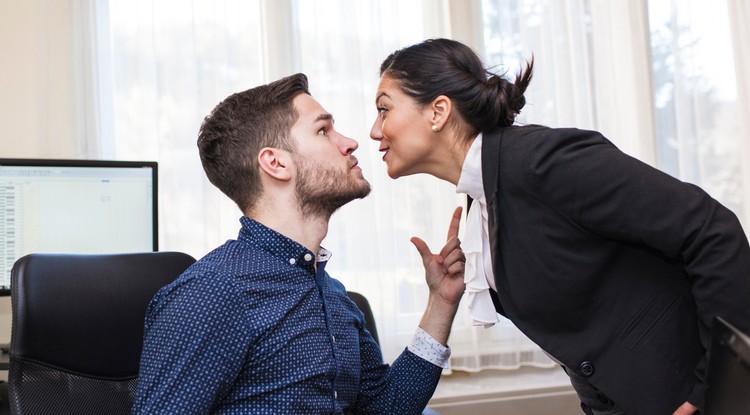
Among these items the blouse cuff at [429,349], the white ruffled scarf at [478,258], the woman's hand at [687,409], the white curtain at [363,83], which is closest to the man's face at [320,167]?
the white ruffled scarf at [478,258]

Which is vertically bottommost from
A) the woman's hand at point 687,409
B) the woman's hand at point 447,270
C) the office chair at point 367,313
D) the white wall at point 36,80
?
the woman's hand at point 687,409

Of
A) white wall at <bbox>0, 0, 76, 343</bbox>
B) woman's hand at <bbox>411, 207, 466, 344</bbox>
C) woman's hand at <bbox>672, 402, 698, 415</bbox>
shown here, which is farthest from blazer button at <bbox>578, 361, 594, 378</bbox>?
white wall at <bbox>0, 0, 76, 343</bbox>

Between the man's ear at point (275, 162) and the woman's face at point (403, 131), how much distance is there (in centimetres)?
22

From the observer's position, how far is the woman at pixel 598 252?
1183 mm

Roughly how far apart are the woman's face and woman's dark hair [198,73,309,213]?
0.19m

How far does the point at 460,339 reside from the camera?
276 centimetres

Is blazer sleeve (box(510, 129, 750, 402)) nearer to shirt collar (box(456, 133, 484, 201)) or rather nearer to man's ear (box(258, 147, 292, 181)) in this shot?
shirt collar (box(456, 133, 484, 201))

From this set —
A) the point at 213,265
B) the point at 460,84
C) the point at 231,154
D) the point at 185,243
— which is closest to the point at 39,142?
the point at 185,243

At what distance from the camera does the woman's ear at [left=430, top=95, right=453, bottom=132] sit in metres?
1.44

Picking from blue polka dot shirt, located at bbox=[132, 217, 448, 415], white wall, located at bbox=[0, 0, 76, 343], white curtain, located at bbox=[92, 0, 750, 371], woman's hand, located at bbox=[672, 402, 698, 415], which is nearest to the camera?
blue polka dot shirt, located at bbox=[132, 217, 448, 415]

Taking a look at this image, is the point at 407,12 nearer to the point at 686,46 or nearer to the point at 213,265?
the point at 686,46

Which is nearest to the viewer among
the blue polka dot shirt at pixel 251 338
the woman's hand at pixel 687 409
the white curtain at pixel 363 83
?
the blue polka dot shirt at pixel 251 338

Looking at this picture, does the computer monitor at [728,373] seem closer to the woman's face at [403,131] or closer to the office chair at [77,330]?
the woman's face at [403,131]

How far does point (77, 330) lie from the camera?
136 cm
